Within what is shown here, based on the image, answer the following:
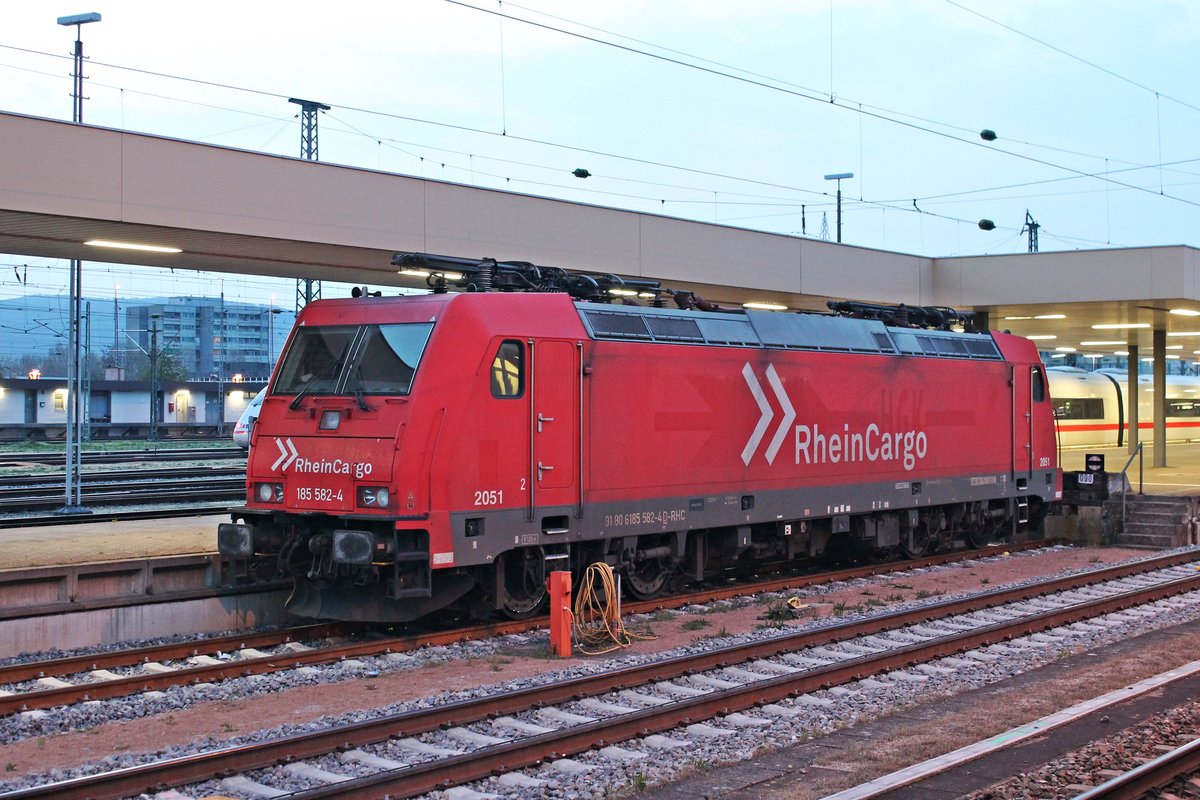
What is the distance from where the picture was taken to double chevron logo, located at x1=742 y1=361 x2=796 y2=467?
15.7m

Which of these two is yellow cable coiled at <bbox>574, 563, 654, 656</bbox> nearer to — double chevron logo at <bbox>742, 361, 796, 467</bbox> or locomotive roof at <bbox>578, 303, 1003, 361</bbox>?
locomotive roof at <bbox>578, 303, 1003, 361</bbox>

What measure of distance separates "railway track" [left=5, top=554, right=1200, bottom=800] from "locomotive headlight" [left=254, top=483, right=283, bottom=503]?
4.24 meters

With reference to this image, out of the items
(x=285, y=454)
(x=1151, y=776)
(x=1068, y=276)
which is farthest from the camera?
(x=1068, y=276)

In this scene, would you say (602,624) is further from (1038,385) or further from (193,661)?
(1038,385)

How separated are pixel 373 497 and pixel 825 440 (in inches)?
301

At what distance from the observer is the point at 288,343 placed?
13.4 meters

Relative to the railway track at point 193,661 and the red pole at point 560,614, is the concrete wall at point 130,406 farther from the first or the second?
the red pole at point 560,614

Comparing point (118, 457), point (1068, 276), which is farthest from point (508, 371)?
point (118, 457)

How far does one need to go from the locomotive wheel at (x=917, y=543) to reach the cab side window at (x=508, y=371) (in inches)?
367

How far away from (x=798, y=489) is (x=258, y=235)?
26.3 ft

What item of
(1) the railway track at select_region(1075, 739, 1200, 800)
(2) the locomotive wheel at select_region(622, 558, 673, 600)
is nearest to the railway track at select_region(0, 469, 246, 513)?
(2) the locomotive wheel at select_region(622, 558, 673, 600)

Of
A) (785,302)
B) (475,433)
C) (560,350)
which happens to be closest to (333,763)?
(475,433)

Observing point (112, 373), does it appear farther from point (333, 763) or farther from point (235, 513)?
point (333, 763)

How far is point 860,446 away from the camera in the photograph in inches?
695
